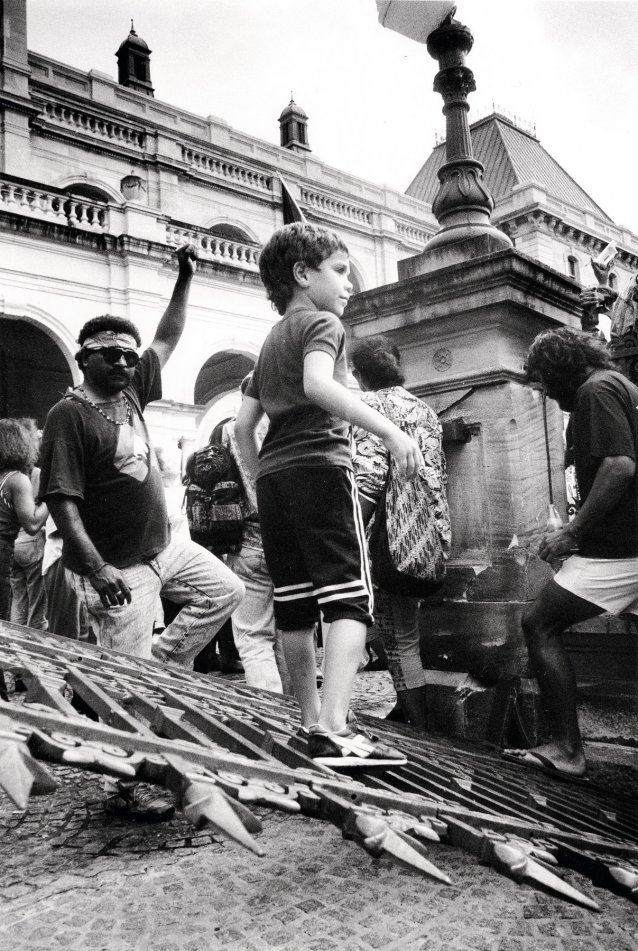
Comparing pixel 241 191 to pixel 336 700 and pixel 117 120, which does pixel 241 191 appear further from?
pixel 336 700

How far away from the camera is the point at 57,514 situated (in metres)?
3.14

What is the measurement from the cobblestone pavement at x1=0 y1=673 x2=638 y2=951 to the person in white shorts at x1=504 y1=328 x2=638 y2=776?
680 millimetres

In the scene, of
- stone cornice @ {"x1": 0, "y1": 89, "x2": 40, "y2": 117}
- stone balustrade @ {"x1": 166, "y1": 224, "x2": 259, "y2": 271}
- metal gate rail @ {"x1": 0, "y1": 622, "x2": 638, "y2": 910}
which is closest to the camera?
metal gate rail @ {"x1": 0, "y1": 622, "x2": 638, "y2": 910}

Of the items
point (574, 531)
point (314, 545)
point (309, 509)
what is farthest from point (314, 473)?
point (574, 531)

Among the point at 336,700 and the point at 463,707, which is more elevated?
the point at 336,700

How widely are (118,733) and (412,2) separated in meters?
4.36

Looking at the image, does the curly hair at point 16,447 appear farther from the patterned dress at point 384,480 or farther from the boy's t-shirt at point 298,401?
the boy's t-shirt at point 298,401

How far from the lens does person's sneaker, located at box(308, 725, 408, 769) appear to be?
196cm

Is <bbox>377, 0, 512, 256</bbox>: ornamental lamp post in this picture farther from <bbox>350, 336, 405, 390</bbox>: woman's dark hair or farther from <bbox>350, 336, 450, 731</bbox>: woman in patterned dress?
<bbox>350, 336, 450, 731</bbox>: woman in patterned dress

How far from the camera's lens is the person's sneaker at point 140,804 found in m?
2.84

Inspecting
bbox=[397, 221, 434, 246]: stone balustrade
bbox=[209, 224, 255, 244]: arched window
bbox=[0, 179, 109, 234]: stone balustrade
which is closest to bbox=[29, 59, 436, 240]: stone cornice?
bbox=[397, 221, 434, 246]: stone balustrade

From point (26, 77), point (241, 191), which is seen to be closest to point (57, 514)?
point (26, 77)

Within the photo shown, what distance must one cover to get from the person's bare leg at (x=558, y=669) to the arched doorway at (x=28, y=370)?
1639 cm

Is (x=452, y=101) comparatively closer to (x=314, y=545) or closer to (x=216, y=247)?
(x=314, y=545)
